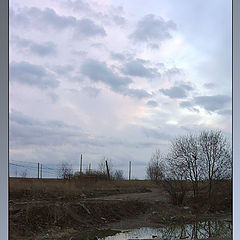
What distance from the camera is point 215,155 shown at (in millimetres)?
2404

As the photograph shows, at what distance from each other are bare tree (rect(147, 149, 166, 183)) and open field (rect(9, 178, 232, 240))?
0.18 ft

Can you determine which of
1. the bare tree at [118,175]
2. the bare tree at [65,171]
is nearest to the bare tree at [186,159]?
the bare tree at [118,175]

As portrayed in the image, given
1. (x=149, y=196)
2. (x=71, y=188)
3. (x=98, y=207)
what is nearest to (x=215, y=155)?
(x=149, y=196)

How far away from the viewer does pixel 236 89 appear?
0.85m

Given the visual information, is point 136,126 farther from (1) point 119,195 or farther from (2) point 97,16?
(2) point 97,16

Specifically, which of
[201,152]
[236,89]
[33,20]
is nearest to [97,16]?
[33,20]

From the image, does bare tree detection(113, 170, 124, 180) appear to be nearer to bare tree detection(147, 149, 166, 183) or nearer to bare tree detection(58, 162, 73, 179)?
bare tree detection(147, 149, 166, 183)

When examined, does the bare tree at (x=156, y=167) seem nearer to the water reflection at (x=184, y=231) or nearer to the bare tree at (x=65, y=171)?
the water reflection at (x=184, y=231)

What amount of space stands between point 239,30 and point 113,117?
63.5 inches

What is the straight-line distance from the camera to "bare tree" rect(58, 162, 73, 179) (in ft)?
7.73

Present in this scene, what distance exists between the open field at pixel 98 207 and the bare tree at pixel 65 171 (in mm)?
43

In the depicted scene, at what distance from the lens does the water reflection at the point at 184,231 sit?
2.35 m

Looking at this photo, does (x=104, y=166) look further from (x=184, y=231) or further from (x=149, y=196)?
(x=184, y=231)

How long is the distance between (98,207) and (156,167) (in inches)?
19.5
